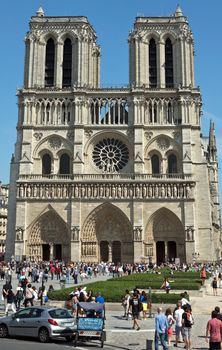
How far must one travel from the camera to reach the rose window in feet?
181

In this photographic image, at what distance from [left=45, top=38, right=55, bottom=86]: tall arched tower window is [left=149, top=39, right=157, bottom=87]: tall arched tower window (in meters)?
12.2

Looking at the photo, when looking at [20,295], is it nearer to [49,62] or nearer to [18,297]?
[18,297]

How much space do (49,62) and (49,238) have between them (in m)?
22.0

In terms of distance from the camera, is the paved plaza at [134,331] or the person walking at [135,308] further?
the person walking at [135,308]

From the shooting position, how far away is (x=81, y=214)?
171 ft

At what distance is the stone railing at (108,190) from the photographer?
51.9 m

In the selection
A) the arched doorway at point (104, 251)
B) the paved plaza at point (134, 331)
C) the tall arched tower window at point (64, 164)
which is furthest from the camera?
the tall arched tower window at point (64, 164)

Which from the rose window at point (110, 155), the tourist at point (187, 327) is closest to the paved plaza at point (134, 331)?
the tourist at point (187, 327)

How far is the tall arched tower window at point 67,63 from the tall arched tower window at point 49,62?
1388mm

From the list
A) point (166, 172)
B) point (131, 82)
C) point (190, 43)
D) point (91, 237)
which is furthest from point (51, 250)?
point (190, 43)

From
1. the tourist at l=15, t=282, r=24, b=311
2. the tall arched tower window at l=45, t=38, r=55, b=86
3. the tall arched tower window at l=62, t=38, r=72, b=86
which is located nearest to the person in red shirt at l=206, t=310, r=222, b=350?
the tourist at l=15, t=282, r=24, b=311

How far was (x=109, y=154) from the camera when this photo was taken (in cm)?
5534

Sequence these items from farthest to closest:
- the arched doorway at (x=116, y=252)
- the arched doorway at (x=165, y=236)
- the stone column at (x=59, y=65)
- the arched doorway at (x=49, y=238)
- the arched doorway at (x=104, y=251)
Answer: the stone column at (x=59, y=65) < the arched doorway at (x=104, y=251) < the arched doorway at (x=116, y=252) < the arched doorway at (x=49, y=238) < the arched doorway at (x=165, y=236)

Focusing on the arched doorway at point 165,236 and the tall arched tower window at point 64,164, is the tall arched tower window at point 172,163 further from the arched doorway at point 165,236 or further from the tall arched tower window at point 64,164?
the tall arched tower window at point 64,164
